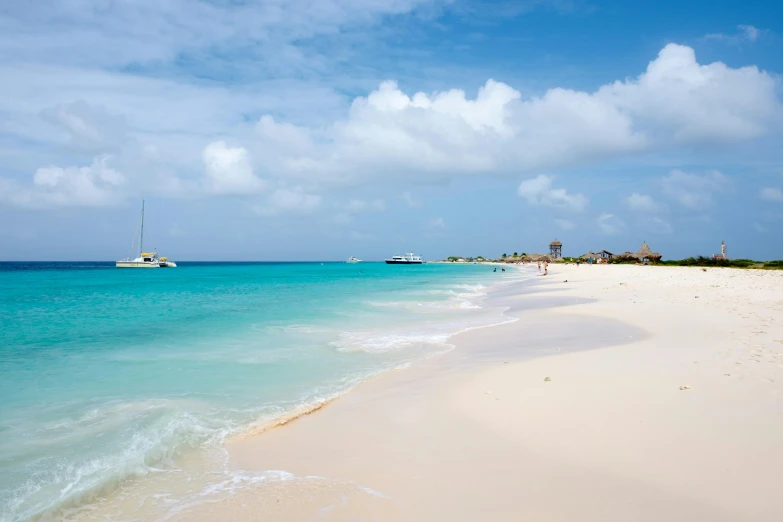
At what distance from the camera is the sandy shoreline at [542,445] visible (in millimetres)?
4152

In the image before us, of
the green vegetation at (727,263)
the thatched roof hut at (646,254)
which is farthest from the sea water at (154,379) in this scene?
the thatched roof hut at (646,254)

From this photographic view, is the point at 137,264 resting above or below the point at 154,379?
above

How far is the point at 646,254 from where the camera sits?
79.2m

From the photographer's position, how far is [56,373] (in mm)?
10383

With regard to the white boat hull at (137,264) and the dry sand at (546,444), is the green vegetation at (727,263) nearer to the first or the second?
the dry sand at (546,444)

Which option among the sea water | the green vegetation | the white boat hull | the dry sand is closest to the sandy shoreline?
the dry sand

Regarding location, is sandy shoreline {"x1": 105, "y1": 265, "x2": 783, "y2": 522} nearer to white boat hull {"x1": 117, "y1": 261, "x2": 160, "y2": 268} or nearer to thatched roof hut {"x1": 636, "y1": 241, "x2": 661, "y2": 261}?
thatched roof hut {"x1": 636, "y1": 241, "x2": 661, "y2": 261}

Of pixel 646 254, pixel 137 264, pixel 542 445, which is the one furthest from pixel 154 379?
pixel 137 264

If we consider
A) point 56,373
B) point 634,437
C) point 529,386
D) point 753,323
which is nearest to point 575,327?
point 753,323

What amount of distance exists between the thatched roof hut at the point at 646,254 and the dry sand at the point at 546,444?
78.4 metres

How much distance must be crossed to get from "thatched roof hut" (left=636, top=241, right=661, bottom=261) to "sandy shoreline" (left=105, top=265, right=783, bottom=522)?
78599 mm

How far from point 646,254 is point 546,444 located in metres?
86.5

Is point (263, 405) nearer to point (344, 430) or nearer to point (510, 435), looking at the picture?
point (344, 430)

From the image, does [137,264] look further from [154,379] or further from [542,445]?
[542,445]
